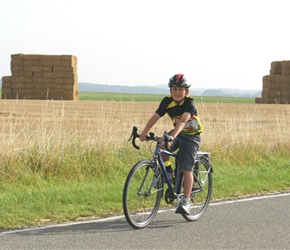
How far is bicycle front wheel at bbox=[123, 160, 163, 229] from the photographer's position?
693cm

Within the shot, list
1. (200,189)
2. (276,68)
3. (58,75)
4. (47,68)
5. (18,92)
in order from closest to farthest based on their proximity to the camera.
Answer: (200,189), (58,75), (47,68), (18,92), (276,68)

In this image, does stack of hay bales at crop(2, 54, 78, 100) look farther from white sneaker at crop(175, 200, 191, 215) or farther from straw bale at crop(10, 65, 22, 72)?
white sneaker at crop(175, 200, 191, 215)

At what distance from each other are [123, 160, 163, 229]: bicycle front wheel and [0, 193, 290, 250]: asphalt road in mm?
131

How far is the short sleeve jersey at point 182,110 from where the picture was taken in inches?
280

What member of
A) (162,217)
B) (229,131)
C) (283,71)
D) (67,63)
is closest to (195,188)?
(162,217)

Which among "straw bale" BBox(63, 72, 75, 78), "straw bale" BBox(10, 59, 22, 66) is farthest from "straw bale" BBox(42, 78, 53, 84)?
"straw bale" BBox(10, 59, 22, 66)

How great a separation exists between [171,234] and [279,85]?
37.2 metres

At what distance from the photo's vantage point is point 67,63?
134ft

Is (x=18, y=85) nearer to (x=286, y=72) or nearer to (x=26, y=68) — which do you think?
(x=26, y=68)

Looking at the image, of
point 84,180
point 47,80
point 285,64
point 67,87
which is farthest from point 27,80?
point 84,180

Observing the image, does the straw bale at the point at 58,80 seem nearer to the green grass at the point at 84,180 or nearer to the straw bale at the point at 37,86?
the straw bale at the point at 37,86

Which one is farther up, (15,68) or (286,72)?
(286,72)

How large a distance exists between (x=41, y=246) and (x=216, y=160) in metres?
6.99

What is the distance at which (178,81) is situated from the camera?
6.98m
